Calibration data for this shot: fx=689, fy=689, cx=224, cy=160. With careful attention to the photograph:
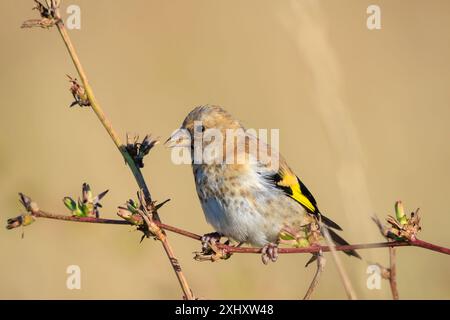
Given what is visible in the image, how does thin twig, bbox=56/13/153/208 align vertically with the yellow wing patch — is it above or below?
above

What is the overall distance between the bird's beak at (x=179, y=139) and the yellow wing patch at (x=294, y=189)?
72 cm

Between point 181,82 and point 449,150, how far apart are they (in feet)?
12.1

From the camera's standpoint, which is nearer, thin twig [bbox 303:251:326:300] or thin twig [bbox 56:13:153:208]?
thin twig [bbox 303:251:326:300]

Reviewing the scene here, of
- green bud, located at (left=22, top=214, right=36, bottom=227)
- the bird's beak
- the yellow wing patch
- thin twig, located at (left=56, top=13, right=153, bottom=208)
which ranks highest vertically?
thin twig, located at (left=56, top=13, right=153, bottom=208)

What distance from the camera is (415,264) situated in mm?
6340

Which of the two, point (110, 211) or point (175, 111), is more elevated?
point (175, 111)

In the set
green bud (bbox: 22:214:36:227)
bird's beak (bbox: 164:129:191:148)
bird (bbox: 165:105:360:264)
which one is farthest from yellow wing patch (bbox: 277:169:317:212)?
green bud (bbox: 22:214:36:227)

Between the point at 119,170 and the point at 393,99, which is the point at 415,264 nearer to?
the point at 119,170

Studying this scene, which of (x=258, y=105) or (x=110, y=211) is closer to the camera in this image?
(x=110, y=211)

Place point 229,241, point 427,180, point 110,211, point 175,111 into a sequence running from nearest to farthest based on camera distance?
1. point 229,241
2. point 110,211
3. point 427,180
4. point 175,111

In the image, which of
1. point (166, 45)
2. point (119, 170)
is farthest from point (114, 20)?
point (119, 170)

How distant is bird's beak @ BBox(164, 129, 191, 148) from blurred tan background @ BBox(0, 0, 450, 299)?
101 centimetres

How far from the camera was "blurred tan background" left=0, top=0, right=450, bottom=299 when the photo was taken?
6.30m

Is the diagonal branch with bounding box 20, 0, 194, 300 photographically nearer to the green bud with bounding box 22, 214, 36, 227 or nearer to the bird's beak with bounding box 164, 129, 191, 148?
the green bud with bounding box 22, 214, 36, 227
